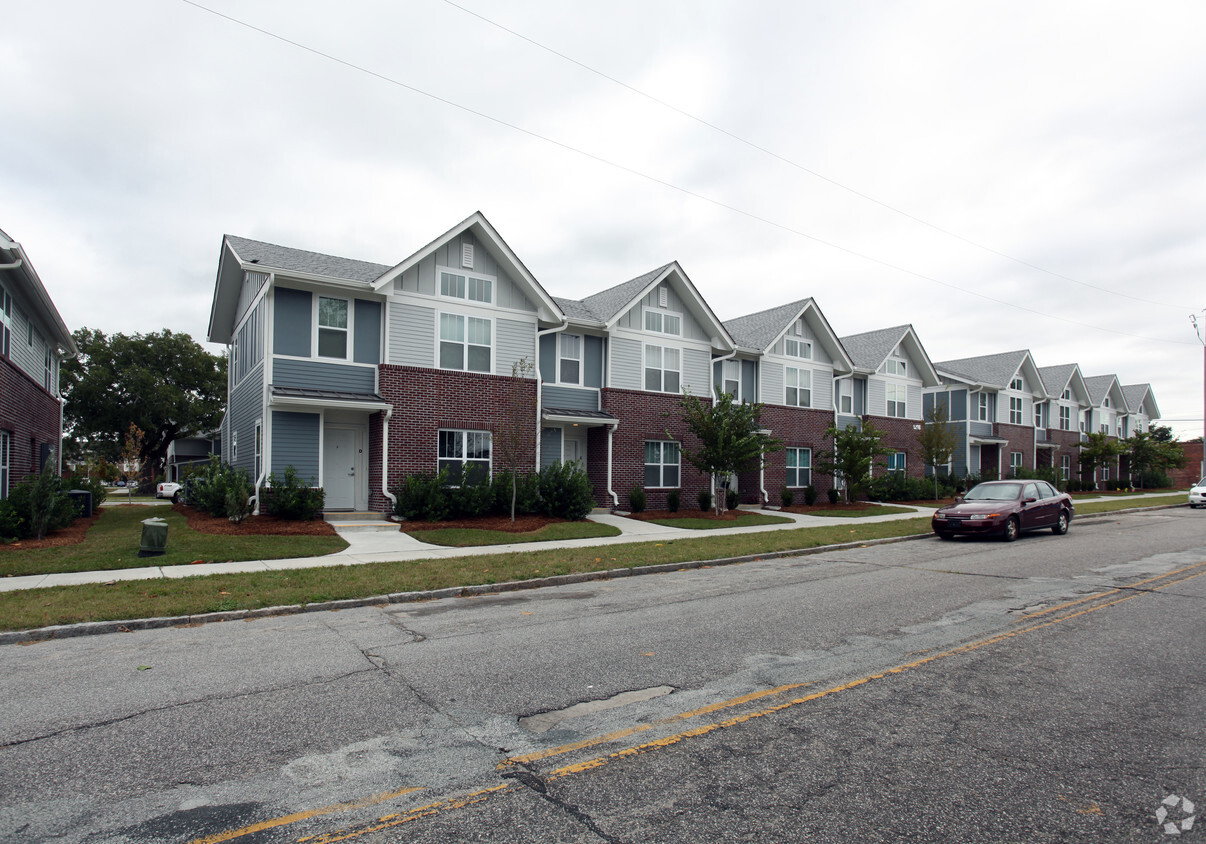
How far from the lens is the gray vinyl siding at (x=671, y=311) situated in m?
23.7

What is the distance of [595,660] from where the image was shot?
637 cm

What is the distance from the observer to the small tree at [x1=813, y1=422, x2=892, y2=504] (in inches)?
1047

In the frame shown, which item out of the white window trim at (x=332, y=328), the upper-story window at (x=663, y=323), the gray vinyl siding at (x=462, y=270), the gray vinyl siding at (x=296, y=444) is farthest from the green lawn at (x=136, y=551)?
the upper-story window at (x=663, y=323)

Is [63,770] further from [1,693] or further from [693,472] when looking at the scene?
[693,472]

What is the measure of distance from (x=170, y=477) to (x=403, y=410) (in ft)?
157

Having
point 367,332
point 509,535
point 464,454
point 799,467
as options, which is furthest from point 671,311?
point 509,535

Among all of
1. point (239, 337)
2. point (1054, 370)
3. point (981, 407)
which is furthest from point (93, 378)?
point (1054, 370)

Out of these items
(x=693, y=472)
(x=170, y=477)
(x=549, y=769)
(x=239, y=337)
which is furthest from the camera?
(x=170, y=477)

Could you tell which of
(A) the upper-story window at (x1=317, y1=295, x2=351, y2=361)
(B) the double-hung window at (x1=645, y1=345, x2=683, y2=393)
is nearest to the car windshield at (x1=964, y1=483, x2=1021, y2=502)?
(B) the double-hung window at (x1=645, y1=345, x2=683, y2=393)

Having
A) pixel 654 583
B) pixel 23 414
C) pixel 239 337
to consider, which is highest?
pixel 239 337

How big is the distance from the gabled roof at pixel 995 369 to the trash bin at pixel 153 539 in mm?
39746

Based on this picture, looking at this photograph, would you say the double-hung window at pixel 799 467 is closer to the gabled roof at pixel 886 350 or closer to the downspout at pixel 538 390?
the gabled roof at pixel 886 350

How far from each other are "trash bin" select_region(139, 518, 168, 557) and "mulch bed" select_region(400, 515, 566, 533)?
5366 millimetres

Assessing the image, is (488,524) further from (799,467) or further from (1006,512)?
(799,467)
